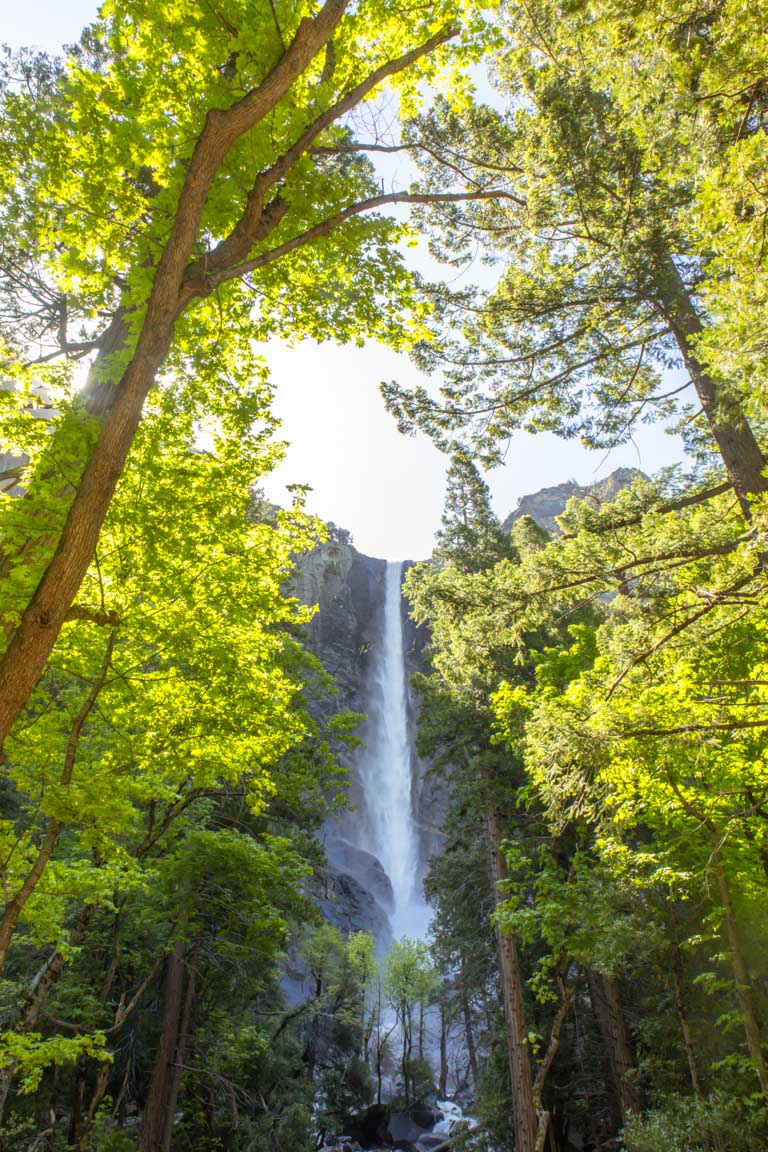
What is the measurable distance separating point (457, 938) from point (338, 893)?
68.6 feet

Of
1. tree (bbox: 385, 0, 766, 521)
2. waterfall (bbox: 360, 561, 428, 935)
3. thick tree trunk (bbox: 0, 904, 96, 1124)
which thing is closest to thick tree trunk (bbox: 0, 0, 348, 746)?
tree (bbox: 385, 0, 766, 521)

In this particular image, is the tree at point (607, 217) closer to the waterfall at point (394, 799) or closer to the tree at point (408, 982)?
the tree at point (408, 982)

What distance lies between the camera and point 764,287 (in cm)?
392

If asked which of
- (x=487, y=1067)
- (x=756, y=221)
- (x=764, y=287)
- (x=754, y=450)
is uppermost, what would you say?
(x=754, y=450)

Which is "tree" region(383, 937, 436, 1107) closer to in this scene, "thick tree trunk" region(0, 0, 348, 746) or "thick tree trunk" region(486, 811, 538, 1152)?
"thick tree trunk" region(486, 811, 538, 1152)

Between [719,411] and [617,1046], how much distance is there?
12.2m

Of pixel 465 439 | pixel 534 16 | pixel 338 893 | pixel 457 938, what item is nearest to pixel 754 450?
pixel 465 439

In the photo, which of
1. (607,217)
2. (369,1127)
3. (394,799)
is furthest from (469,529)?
(394,799)

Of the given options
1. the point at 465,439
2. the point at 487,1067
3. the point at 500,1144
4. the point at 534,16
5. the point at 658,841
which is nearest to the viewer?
the point at 534,16

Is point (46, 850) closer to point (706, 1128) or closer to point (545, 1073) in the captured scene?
point (545, 1073)

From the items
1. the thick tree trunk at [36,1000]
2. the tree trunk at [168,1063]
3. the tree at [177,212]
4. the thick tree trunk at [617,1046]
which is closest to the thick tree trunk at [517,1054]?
the thick tree trunk at [617,1046]

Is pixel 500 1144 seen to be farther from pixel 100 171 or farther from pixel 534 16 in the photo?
pixel 534 16

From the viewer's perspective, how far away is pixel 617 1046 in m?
12.1

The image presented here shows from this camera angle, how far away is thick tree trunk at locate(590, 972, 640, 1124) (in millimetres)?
11320
